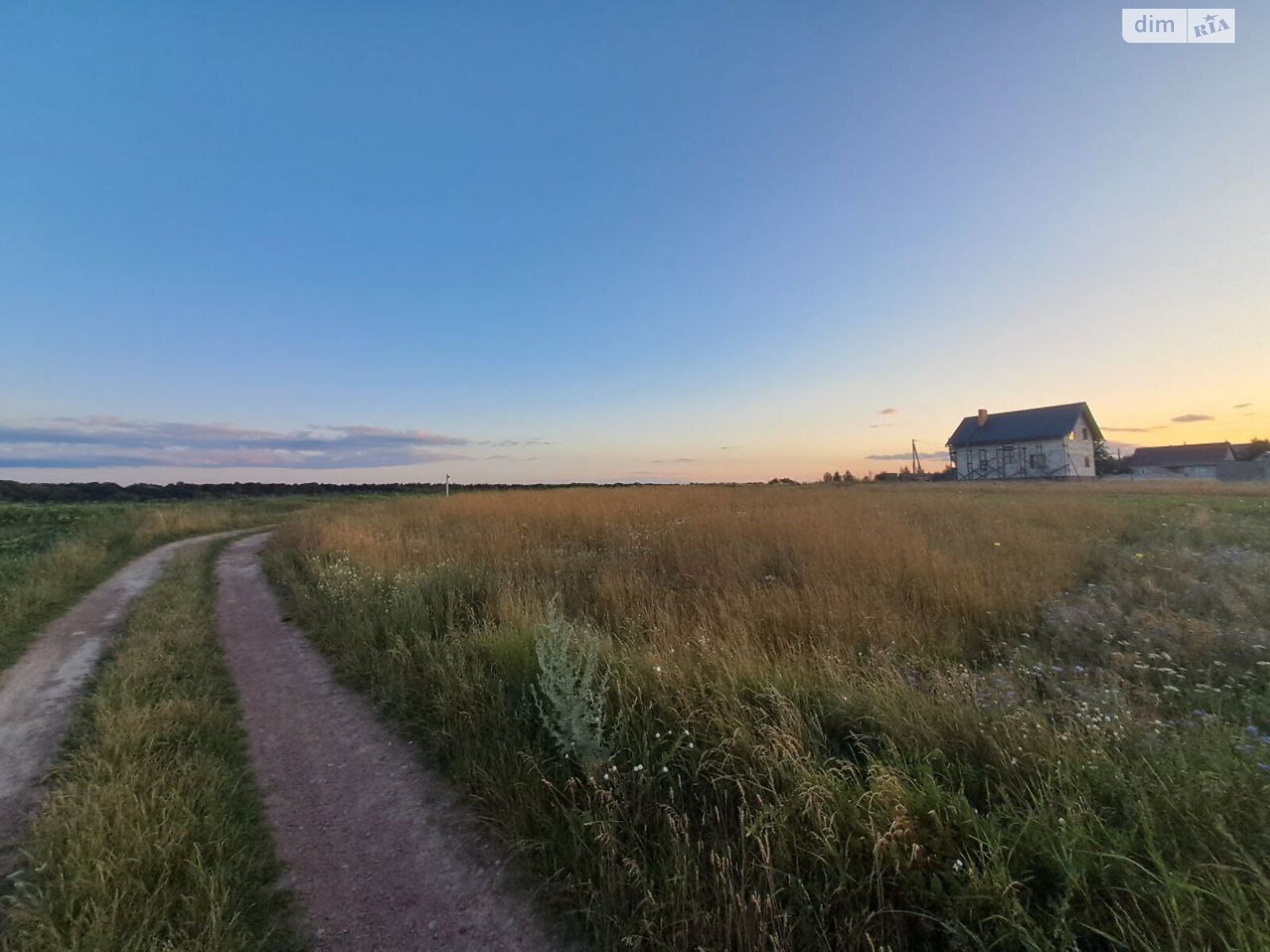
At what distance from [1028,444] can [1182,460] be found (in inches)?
1123

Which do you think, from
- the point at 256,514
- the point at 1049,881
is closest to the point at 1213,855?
the point at 1049,881

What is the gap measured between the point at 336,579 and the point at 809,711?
7707 mm

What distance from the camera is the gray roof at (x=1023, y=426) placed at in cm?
4128

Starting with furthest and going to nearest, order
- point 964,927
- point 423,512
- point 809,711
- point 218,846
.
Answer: point 423,512 → point 809,711 → point 218,846 → point 964,927

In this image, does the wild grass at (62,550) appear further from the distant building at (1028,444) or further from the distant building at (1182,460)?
the distant building at (1182,460)

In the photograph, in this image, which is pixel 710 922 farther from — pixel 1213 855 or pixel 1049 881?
pixel 1213 855

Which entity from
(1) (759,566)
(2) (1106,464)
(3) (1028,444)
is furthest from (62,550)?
(2) (1106,464)

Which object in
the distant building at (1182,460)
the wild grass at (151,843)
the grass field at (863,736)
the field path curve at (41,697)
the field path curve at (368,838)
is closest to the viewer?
the grass field at (863,736)

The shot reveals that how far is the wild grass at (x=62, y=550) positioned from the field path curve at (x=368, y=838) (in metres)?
4.45

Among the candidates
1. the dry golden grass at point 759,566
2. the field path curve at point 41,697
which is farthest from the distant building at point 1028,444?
the field path curve at point 41,697

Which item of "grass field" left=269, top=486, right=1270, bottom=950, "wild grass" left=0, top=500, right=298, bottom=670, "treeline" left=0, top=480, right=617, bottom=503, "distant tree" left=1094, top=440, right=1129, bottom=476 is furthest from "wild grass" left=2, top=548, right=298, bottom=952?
"distant tree" left=1094, top=440, right=1129, bottom=476

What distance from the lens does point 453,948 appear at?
2.36 meters

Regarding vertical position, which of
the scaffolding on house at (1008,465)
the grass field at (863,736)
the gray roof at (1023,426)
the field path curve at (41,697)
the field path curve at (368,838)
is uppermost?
the gray roof at (1023,426)

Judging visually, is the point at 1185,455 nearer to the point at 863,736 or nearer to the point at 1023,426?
the point at 1023,426
